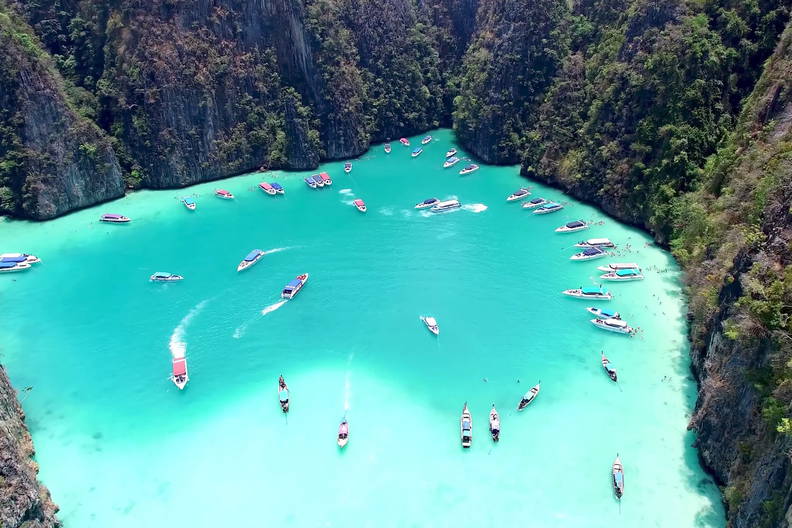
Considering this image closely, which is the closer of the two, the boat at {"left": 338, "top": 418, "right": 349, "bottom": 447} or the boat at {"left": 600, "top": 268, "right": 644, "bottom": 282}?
the boat at {"left": 338, "top": 418, "right": 349, "bottom": 447}

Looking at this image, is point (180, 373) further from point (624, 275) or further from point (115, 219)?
point (624, 275)

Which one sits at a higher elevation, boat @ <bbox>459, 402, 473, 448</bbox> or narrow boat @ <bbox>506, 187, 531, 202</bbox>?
narrow boat @ <bbox>506, 187, 531, 202</bbox>

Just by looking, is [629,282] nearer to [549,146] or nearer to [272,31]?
[549,146]

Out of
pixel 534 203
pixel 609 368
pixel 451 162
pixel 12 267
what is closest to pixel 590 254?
pixel 534 203

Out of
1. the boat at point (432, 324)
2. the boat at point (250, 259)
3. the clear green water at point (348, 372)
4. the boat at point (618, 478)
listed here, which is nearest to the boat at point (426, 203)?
the clear green water at point (348, 372)

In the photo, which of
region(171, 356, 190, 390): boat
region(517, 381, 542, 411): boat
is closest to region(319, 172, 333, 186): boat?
region(171, 356, 190, 390): boat

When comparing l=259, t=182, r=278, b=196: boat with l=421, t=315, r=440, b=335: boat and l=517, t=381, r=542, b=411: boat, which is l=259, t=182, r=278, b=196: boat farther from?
l=517, t=381, r=542, b=411: boat
